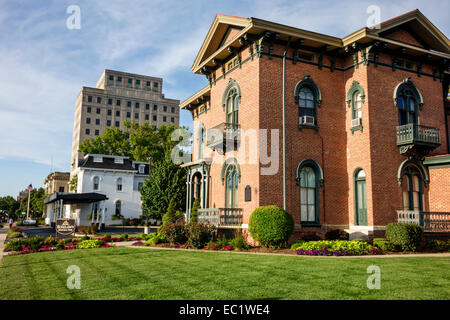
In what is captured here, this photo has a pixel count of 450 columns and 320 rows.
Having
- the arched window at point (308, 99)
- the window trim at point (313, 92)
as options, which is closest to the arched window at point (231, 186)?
the window trim at point (313, 92)

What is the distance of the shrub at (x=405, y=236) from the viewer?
15.3 meters

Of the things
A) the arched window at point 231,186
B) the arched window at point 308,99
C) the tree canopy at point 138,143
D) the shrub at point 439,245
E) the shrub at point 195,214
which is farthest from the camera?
the tree canopy at point 138,143

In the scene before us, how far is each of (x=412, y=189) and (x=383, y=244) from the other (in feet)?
16.4

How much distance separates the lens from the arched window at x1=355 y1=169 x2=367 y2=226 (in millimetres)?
17906

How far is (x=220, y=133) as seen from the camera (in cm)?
1986

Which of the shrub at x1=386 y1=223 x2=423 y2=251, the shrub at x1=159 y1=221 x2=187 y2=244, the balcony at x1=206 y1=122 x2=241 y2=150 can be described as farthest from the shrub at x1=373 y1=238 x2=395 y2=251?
the shrub at x1=159 y1=221 x2=187 y2=244

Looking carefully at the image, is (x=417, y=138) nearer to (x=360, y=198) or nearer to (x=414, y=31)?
(x=360, y=198)

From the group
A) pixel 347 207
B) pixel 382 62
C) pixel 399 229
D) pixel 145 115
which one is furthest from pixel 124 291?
pixel 145 115

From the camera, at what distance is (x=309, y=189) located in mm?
18453

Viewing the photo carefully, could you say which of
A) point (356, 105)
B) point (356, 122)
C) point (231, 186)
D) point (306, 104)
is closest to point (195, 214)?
point (231, 186)

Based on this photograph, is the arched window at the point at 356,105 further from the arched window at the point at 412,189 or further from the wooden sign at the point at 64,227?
the wooden sign at the point at 64,227

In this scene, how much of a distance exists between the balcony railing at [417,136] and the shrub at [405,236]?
179 inches
